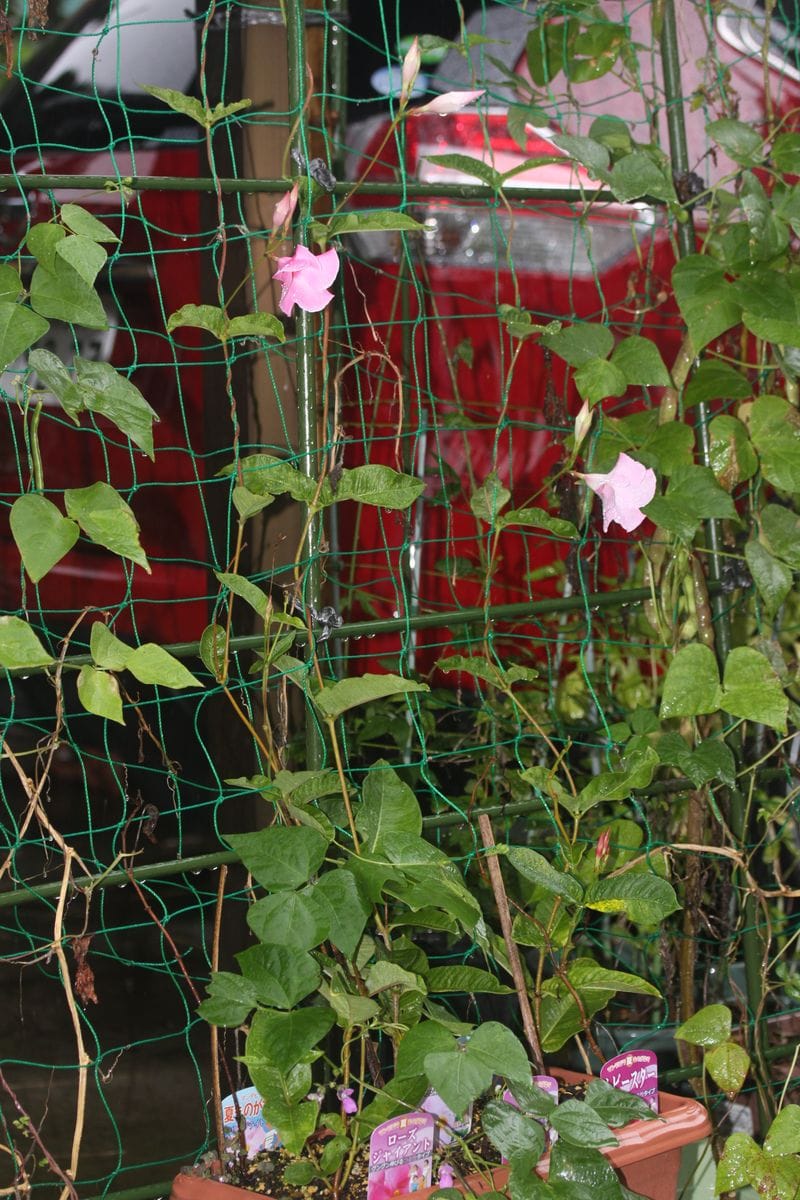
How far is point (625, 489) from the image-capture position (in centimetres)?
144

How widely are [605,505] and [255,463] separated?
1.33 ft

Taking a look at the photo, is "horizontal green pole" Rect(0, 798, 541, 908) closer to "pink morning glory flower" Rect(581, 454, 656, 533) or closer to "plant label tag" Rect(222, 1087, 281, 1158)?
"plant label tag" Rect(222, 1087, 281, 1158)

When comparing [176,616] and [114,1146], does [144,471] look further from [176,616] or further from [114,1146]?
[114,1146]

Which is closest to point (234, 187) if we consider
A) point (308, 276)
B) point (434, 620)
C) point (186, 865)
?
point (308, 276)

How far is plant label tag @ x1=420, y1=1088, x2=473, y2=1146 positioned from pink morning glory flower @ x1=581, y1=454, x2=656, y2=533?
0.67m

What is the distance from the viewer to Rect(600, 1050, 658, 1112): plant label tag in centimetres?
146

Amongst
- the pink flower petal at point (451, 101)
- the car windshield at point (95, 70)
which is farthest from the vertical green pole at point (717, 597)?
the car windshield at point (95, 70)

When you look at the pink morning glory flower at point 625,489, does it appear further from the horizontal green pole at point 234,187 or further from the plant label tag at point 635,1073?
the plant label tag at point 635,1073

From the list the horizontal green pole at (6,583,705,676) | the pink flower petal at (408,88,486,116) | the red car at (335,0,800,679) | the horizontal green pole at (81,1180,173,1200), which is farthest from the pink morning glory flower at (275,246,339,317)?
the red car at (335,0,800,679)

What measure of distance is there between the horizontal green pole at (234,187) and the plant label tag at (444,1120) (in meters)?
1.00

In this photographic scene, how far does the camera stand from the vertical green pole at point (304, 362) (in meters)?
1.39

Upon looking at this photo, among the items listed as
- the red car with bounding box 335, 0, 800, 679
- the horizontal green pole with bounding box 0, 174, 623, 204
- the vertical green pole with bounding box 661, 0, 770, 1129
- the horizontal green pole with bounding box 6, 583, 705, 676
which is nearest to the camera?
the horizontal green pole with bounding box 0, 174, 623, 204

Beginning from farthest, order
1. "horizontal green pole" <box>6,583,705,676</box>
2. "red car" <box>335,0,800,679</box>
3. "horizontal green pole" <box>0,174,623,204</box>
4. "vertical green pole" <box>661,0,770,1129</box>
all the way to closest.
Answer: "red car" <box>335,0,800,679</box> < "vertical green pole" <box>661,0,770,1129</box> < "horizontal green pole" <box>6,583,705,676</box> < "horizontal green pole" <box>0,174,623,204</box>

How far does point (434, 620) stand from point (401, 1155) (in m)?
0.60
